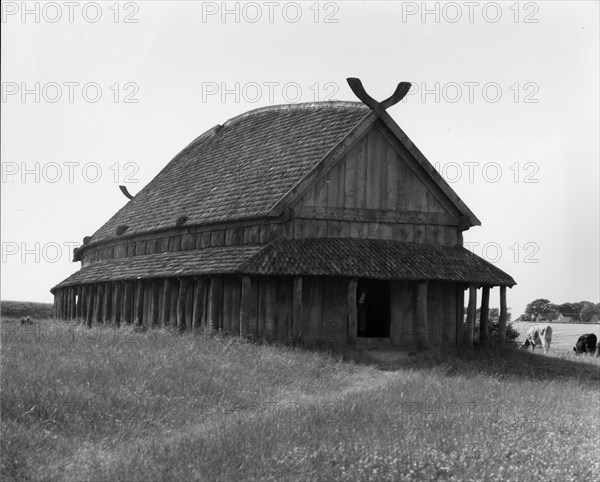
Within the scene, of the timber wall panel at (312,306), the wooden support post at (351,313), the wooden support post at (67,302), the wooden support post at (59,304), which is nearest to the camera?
the wooden support post at (351,313)

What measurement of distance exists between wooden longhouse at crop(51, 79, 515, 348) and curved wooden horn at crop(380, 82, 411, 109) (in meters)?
0.03

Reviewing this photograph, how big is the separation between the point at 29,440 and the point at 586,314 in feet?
230

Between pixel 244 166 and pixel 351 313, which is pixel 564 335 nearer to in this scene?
pixel 244 166

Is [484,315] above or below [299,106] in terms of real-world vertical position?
below

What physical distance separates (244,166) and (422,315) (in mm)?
8543

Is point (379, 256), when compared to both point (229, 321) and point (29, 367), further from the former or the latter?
point (29, 367)

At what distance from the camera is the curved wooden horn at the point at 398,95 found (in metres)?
25.6

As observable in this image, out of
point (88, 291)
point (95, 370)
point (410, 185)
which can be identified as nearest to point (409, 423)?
point (95, 370)

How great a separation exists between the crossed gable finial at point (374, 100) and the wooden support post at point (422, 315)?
513 cm

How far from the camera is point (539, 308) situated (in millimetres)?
79750

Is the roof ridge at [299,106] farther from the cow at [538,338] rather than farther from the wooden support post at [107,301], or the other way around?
the cow at [538,338]

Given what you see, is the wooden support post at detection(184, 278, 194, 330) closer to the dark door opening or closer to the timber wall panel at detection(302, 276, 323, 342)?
the timber wall panel at detection(302, 276, 323, 342)

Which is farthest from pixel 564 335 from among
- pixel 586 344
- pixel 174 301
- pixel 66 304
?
pixel 174 301

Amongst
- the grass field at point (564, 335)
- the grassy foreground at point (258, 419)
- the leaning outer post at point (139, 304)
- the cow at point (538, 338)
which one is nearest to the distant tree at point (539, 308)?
the grass field at point (564, 335)
